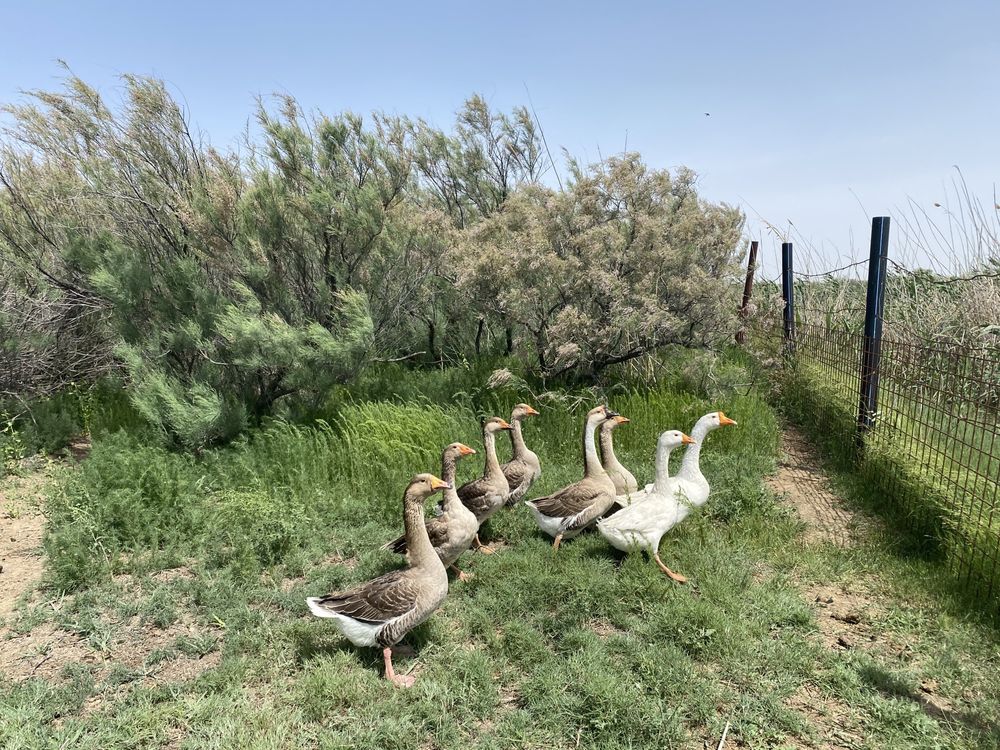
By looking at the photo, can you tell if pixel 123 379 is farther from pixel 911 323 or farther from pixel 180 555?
pixel 911 323

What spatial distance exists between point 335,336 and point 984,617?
6885 mm

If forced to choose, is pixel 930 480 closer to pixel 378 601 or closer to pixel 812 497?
pixel 812 497

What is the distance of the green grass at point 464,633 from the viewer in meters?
3.11

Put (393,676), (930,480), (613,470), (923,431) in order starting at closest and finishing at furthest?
(393,676) → (930,480) → (923,431) → (613,470)

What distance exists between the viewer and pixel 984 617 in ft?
12.4

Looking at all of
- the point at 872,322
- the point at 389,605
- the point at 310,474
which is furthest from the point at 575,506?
the point at 872,322

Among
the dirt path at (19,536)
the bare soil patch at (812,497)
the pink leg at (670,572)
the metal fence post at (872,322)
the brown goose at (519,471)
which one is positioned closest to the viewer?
the pink leg at (670,572)

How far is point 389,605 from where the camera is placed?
139 inches

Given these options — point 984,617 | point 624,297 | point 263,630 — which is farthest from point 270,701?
point 624,297

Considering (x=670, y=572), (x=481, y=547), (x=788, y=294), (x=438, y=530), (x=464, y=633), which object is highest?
(x=788, y=294)

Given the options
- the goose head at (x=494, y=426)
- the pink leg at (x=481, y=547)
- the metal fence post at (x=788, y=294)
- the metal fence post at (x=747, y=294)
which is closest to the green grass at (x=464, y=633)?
the pink leg at (x=481, y=547)

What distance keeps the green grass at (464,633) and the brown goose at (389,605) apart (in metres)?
0.21

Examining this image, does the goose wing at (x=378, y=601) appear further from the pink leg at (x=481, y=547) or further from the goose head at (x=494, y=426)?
the goose head at (x=494, y=426)

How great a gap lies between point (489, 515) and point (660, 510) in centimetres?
148
